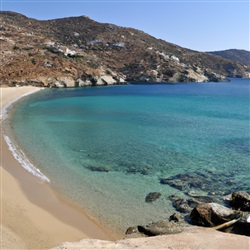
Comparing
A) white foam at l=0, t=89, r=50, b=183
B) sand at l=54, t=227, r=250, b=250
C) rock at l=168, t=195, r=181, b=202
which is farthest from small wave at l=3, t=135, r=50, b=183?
Answer: sand at l=54, t=227, r=250, b=250

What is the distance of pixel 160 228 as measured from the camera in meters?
9.02

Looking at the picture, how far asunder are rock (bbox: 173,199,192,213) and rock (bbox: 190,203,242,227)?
3.02 ft

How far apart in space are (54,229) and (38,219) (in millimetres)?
960

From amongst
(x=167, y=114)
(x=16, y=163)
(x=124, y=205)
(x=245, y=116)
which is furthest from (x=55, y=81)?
(x=124, y=205)

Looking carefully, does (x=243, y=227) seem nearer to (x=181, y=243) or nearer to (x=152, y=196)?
(x=181, y=243)

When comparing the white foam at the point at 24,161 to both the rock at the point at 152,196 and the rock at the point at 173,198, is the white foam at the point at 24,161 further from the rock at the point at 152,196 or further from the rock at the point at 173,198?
the rock at the point at 173,198

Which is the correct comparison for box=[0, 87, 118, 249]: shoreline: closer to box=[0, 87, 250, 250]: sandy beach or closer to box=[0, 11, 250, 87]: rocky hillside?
box=[0, 87, 250, 250]: sandy beach

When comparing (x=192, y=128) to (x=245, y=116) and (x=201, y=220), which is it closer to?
(x=245, y=116)

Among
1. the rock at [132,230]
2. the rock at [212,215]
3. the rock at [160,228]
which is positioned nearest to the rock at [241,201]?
the rock at [212,215]

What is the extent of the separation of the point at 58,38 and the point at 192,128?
117m

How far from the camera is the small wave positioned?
14523 millimetres

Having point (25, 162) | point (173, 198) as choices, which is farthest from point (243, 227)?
point (25, 162)

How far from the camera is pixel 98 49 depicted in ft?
398

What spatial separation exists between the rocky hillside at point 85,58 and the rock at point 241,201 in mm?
65864
